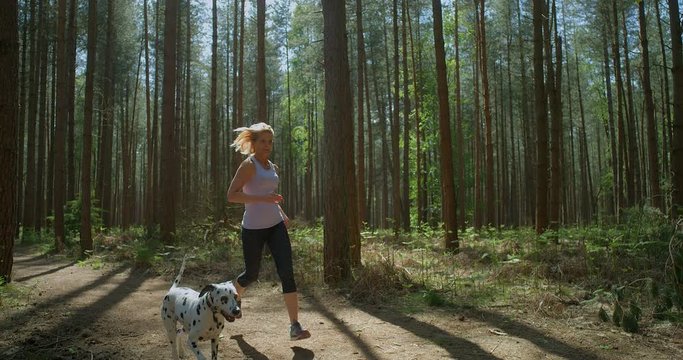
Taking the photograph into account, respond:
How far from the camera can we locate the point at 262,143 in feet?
14.5

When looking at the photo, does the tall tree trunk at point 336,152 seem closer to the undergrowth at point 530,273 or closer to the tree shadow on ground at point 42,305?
the undergrowth at point 530,273

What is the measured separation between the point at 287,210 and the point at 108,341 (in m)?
32.7

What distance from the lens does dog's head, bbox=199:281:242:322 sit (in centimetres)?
310

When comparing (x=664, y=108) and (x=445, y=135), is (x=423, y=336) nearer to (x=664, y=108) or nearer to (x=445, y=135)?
(x=445, y=135)

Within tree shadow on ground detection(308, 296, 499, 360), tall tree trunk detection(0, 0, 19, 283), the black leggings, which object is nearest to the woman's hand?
the black leggings

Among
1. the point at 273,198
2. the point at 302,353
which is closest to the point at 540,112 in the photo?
the point at 273,198

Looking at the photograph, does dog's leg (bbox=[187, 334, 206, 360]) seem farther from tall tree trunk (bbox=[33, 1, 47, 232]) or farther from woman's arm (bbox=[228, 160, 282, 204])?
tall tree trunk (bbox=[33, 1, 47, 232])

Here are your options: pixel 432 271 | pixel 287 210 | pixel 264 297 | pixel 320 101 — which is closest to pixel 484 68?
pixel 432 271

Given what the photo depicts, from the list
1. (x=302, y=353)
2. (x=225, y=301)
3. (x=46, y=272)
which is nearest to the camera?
(x=225, y=301)

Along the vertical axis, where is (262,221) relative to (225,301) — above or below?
above

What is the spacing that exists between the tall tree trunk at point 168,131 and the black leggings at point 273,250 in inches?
338

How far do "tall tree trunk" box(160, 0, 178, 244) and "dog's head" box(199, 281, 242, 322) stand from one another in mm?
9628

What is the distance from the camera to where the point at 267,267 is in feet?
28.8

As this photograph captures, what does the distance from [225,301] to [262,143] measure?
1.74 m
